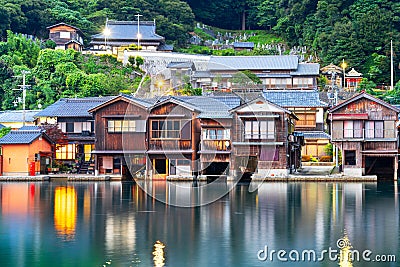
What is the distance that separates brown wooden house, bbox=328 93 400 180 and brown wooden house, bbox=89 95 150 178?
9893 mm

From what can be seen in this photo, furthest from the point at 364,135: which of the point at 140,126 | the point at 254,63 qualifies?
the point at 254,63

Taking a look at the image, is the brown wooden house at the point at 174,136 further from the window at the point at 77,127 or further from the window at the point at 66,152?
the window at the point at 66,152

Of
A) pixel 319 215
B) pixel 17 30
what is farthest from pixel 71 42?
pixel 319 215

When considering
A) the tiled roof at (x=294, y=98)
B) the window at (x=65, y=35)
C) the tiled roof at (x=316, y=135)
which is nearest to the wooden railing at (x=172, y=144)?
the tiled roof at (x=294, y=98)

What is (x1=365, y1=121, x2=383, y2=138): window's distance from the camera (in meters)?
36.9

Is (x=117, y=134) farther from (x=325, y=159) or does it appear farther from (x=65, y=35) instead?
(x=65, y=35)

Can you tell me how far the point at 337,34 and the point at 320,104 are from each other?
824 inches

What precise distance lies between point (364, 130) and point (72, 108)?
1745 centimetres

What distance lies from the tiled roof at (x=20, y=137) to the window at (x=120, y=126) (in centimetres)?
392

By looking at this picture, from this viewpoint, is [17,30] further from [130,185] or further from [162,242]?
[162,242]

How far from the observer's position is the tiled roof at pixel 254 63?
62375mm

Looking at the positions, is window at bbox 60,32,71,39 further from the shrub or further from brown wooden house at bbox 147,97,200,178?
brown wooden house at bbox 147,97,200,178

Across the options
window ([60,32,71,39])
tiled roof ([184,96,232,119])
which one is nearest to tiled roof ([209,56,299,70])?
window ([60,32,71,39])

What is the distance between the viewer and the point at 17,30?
68125mm
